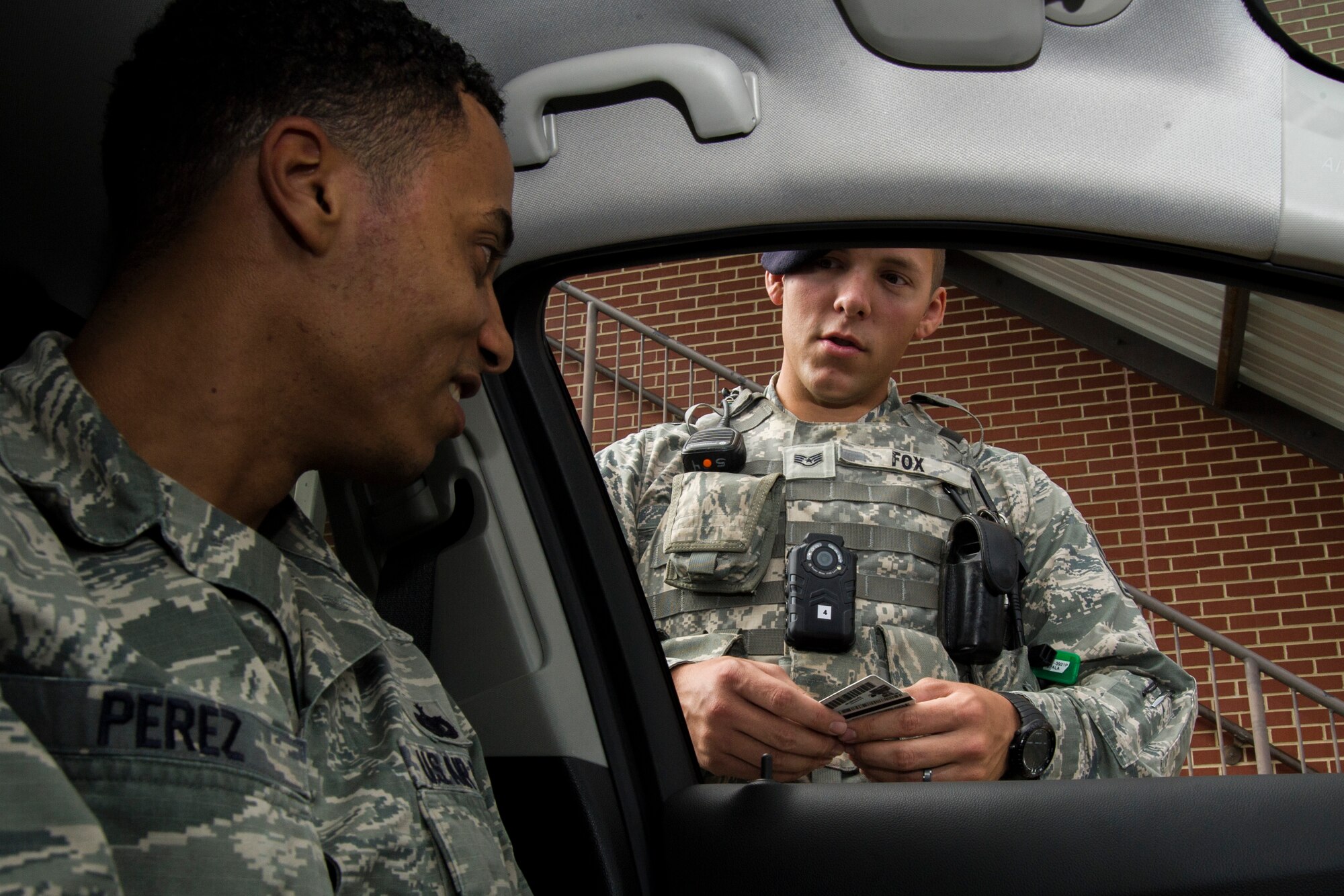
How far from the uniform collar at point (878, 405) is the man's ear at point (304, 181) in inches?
41.2

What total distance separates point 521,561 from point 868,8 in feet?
2.14

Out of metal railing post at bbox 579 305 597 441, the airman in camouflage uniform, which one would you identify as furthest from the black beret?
metal railing post at bbox 579 305 597 441

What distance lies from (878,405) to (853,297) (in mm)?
218

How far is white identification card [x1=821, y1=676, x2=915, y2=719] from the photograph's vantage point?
1.24 metres

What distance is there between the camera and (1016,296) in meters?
6.18

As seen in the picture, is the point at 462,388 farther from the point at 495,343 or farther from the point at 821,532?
the point at 821,532

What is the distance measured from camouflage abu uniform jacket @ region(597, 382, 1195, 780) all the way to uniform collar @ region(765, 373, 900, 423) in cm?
8

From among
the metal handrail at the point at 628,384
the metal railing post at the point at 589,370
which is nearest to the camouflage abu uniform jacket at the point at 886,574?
the metal railing post at the point at 589,370

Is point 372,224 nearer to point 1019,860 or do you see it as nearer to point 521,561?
point 521,561

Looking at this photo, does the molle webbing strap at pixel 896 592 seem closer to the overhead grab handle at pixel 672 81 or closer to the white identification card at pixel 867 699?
the white identification card at pixel 867 699

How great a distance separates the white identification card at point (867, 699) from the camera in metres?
1.24

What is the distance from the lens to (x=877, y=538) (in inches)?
69.2

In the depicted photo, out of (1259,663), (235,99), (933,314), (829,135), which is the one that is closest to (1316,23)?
(829,135)

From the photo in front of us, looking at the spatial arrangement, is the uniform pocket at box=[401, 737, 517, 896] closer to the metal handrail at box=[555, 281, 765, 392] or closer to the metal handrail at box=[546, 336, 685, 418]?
the metal handrail at box=[555, 281, 765, 392]
